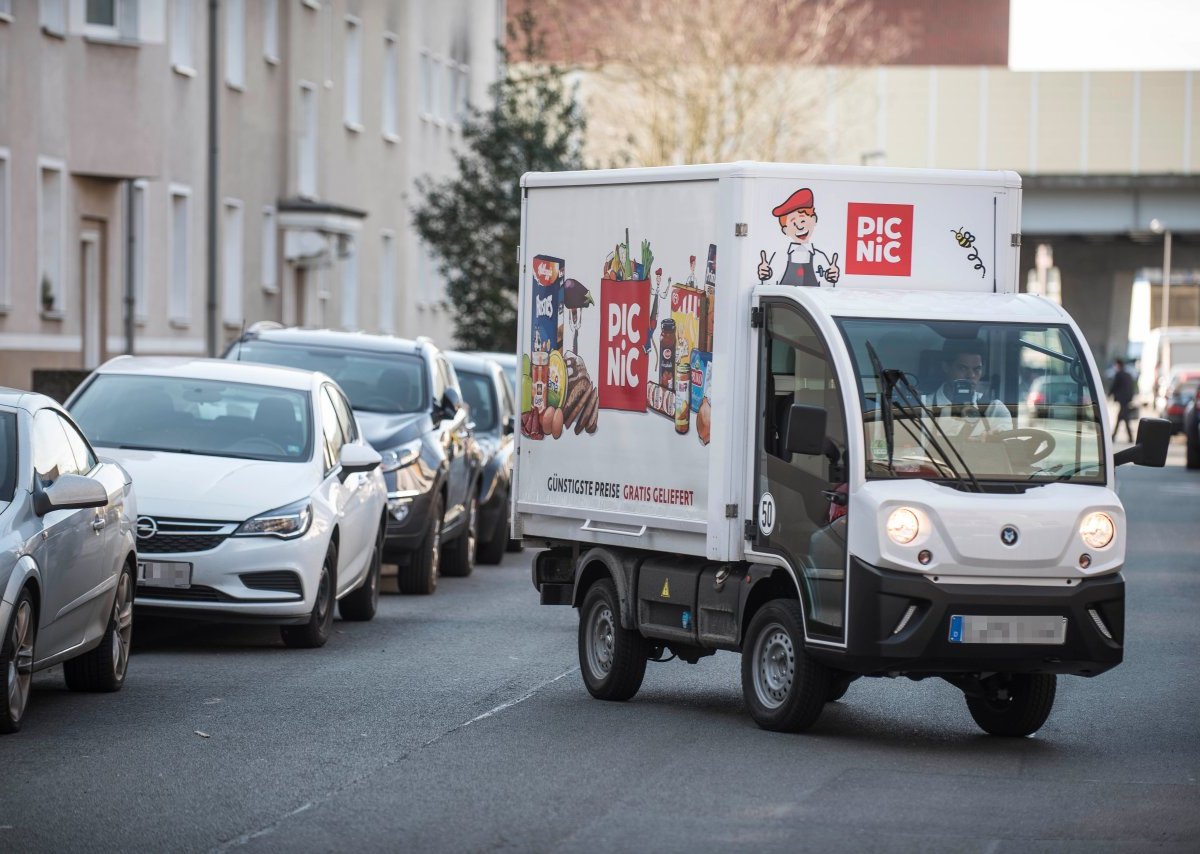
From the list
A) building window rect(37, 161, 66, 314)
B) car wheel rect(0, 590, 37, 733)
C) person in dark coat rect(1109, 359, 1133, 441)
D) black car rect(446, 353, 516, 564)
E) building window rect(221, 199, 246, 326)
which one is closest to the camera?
car wheel rect(0, 590, 37, 733)

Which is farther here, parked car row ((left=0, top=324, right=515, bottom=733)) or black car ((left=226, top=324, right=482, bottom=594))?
black car ((left=226, top=324, right=482, bottom=594))

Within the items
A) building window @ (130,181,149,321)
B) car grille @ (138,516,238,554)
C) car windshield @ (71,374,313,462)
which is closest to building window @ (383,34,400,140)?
building window @ (130,181,149,321)

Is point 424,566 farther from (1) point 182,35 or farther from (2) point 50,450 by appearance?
(1) point 182,35

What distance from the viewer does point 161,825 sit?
8.57m

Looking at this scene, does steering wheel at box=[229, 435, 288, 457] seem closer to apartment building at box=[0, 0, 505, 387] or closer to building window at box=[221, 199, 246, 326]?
apartment building at box=[0, 0, 505, 387]

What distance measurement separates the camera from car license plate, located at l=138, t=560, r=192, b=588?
14.1 meters

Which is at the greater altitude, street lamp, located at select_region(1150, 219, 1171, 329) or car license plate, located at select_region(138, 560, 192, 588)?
street lamp, located at select_region(1150, 219, 1171, 329)

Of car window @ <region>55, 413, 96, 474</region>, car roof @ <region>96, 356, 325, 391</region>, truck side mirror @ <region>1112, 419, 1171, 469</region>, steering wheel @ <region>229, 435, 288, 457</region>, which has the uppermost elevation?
car roof @ <region>96, 356, 325, 391</region>

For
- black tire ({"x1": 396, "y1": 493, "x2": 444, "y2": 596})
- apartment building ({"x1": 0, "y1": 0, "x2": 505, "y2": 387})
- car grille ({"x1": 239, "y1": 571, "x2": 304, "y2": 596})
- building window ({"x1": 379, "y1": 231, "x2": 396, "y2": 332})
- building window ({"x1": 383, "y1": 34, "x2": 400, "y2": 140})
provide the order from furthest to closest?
building window ({"x1": 379, "y1": 231, "x2": 396, "y2": 332})
building window ({"x1": 383, "y1": 34, "x2": 400, "y2": 140})
apartment building ({"x1": 0, "y1": 0, "x2": 505, "y2": 387})
black tire ({"x1": 396, "y1": 493, "x2": 444, "y2": 596})
car grille ({"x1": 239, "y1": 571, "x2": 304, "y2": 596})

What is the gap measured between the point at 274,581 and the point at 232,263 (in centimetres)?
2920

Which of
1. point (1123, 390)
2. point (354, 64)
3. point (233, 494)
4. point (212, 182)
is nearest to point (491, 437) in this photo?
point (233, 494)

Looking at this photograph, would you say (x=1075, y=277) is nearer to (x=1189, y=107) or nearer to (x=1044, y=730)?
(x=1189, y=107)

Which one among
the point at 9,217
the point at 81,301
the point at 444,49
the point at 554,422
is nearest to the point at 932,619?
the point at 554,422

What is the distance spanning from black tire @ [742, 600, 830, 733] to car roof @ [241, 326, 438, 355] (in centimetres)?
972
